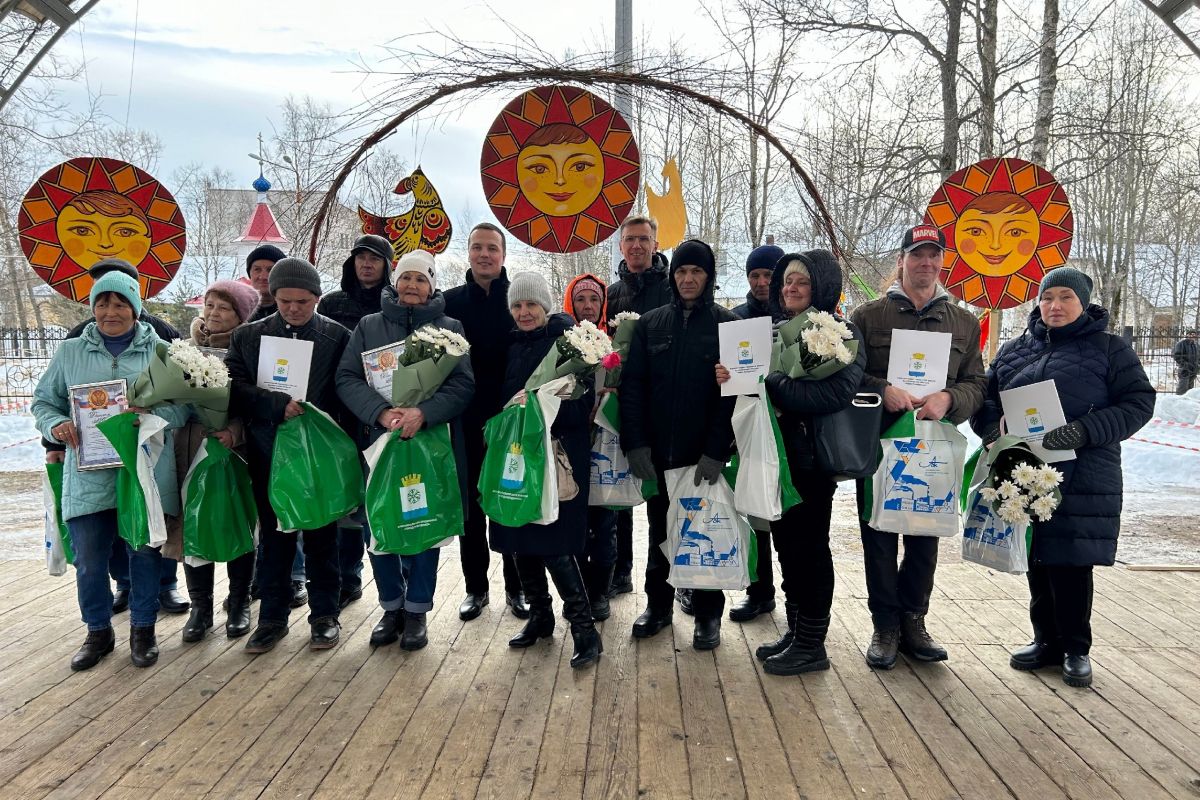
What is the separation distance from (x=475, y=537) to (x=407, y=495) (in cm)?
75

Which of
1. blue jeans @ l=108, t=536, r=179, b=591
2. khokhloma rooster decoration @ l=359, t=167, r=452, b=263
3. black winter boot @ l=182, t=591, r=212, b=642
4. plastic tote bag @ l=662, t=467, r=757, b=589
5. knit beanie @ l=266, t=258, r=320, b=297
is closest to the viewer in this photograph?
plastic tote bag @ l=662, t=467, r=757, b=589

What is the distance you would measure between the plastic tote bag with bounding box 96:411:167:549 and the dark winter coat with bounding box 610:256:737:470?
6.69 ft

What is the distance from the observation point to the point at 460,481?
138 inches

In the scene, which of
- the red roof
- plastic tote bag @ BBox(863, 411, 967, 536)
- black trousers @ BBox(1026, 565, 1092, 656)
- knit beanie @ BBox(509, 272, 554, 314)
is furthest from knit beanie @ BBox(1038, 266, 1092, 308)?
the red roof

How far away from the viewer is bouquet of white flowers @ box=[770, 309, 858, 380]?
117 inches

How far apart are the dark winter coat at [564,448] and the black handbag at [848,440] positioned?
3.30 feet

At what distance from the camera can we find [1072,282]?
10.4ft

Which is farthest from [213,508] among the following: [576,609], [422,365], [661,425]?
[661,425]

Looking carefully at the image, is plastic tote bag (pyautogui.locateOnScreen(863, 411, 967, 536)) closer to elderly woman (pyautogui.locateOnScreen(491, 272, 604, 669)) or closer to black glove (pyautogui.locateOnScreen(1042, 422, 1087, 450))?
black glove (pyautogui.locateOnScreen(1042, 422, 1087, 450))

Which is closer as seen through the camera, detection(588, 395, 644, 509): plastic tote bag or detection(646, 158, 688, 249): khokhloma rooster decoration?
detection(588, 395, 644, 509): plastic tote bag

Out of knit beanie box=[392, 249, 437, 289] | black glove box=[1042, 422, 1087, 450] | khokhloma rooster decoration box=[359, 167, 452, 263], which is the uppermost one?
khokhloma rooster decoration box=[359, 167, 452, 263]

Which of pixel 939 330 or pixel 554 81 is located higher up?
pixel 554 81

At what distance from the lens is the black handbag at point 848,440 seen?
123 inches

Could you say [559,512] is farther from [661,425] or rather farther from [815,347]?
[815,347]
